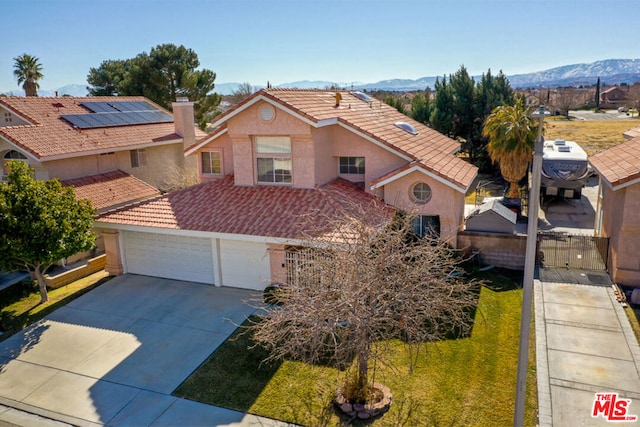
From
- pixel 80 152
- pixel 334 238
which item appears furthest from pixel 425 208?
pixel 80 152

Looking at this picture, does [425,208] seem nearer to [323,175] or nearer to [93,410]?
[323,175]

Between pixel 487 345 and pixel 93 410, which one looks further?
pixel 487 345

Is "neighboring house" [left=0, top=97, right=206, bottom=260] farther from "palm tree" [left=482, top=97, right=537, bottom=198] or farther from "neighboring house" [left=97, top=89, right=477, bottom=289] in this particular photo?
"palm tree" [left=482, top=97, right=537, bottom=198]

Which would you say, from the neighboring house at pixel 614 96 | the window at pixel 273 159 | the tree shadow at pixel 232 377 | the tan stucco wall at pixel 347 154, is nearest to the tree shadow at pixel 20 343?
the tree shadow at pixel 232 377

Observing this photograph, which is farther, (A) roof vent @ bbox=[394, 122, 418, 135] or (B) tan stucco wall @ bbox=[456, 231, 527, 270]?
(A) roof vent @ bbox=[394, 122, 418, 135]

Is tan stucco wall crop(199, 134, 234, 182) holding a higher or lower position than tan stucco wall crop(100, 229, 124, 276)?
higher

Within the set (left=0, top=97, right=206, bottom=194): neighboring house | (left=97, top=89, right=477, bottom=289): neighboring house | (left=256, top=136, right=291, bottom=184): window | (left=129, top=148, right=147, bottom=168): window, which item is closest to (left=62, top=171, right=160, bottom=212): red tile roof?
(left=0, top=97, right=206, bottom=194): neighboring house

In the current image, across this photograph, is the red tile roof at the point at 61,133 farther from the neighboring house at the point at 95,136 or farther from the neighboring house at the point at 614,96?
the neighboring house at the point at 614,96
